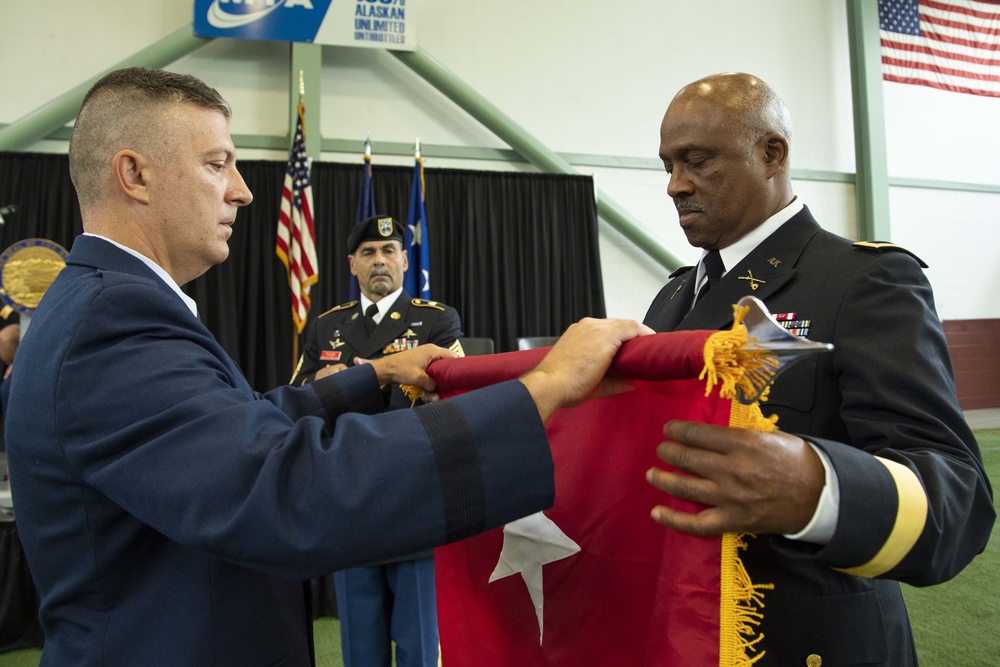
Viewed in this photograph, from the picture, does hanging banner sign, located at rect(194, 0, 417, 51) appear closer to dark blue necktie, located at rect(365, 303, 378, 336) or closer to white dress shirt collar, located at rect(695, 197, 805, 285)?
dark blue necktie, located at rect(365, 303, 378, 336)

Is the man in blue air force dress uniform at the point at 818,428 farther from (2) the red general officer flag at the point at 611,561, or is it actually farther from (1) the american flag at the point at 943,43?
(1) the american flag at the point at 943,43

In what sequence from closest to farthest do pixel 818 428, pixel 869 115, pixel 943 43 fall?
pixel 818 428, pixel 869 115, pixel 943 43

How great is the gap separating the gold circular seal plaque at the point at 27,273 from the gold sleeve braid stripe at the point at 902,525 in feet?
10.6

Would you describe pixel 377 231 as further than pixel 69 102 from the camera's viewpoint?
No

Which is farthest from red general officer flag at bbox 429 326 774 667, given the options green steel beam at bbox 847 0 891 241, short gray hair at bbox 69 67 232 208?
green steel beam at bbox 847 0 891 241

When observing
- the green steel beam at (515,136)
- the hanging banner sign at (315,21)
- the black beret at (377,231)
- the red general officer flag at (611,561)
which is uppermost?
the hanging banner sign at (315,21)

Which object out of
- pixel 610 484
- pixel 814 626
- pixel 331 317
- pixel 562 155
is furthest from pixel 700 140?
pixel 562 155

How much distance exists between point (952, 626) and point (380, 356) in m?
2.91

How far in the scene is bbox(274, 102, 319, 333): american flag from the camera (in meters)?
4.61

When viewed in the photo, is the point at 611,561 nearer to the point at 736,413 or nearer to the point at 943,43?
the point at 736,413

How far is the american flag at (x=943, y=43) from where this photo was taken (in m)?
6.99

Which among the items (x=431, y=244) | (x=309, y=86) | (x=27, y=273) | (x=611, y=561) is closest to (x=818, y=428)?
(x=611, y=561)

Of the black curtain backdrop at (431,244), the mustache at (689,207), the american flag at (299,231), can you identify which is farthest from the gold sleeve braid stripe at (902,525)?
the black curtain backdrop at (431,244)

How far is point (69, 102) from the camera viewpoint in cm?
504
